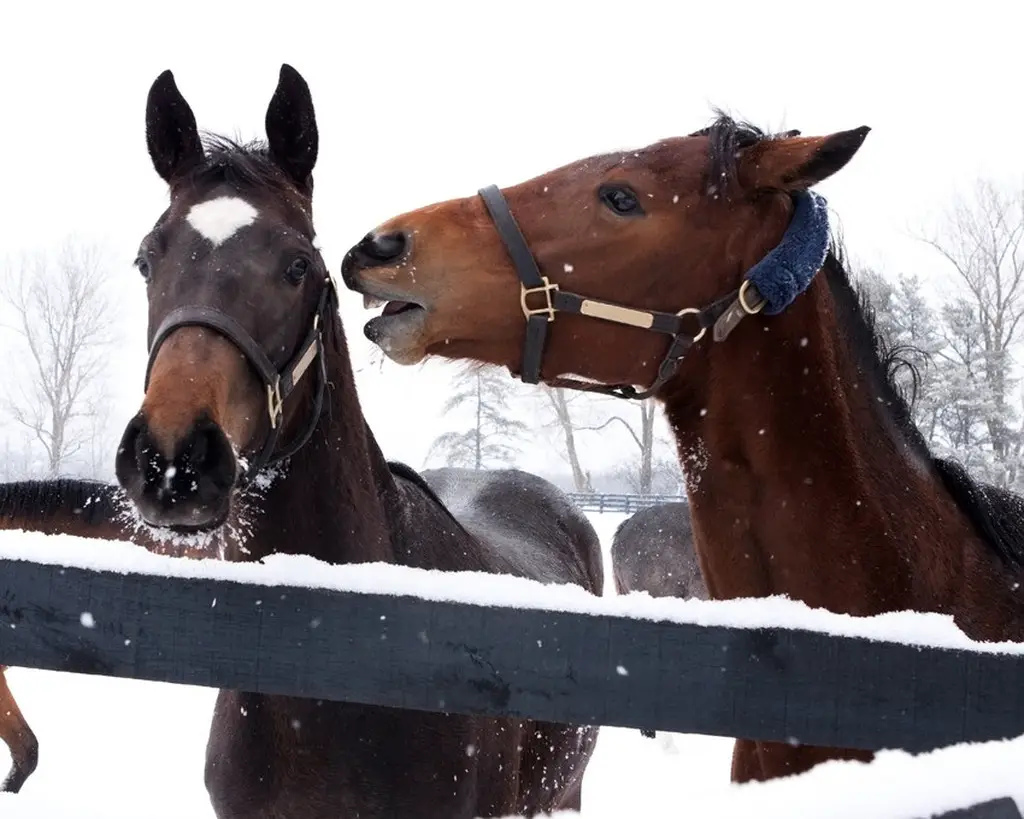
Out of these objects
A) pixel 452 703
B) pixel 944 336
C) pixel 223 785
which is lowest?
pixel 223 785

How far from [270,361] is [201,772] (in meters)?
4.81

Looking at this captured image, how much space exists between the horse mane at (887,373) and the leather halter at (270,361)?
1300 mm

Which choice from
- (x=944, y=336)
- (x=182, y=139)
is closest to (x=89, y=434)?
(x=944, y=336)

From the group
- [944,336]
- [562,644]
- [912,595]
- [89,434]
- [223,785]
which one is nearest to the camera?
[562,644]

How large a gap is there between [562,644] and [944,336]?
60.4 feet

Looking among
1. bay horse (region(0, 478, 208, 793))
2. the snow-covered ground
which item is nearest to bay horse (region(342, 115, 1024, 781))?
the snow-covered ground

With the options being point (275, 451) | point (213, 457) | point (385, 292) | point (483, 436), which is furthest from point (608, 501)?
point (213, 457)

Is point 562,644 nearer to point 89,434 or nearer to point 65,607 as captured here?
point 65,607

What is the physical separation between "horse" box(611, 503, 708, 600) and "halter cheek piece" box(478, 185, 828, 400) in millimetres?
7479

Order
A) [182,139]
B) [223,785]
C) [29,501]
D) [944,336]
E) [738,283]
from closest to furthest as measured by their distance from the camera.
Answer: [738,283], [223,785], [182,139], [29,501], [944,336]

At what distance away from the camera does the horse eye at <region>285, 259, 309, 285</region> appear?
256 centimetres

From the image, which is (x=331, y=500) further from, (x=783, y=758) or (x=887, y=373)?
(x=887, y=373)

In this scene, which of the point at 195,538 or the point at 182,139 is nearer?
the point at 195,538

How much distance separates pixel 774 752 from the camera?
2.08m
